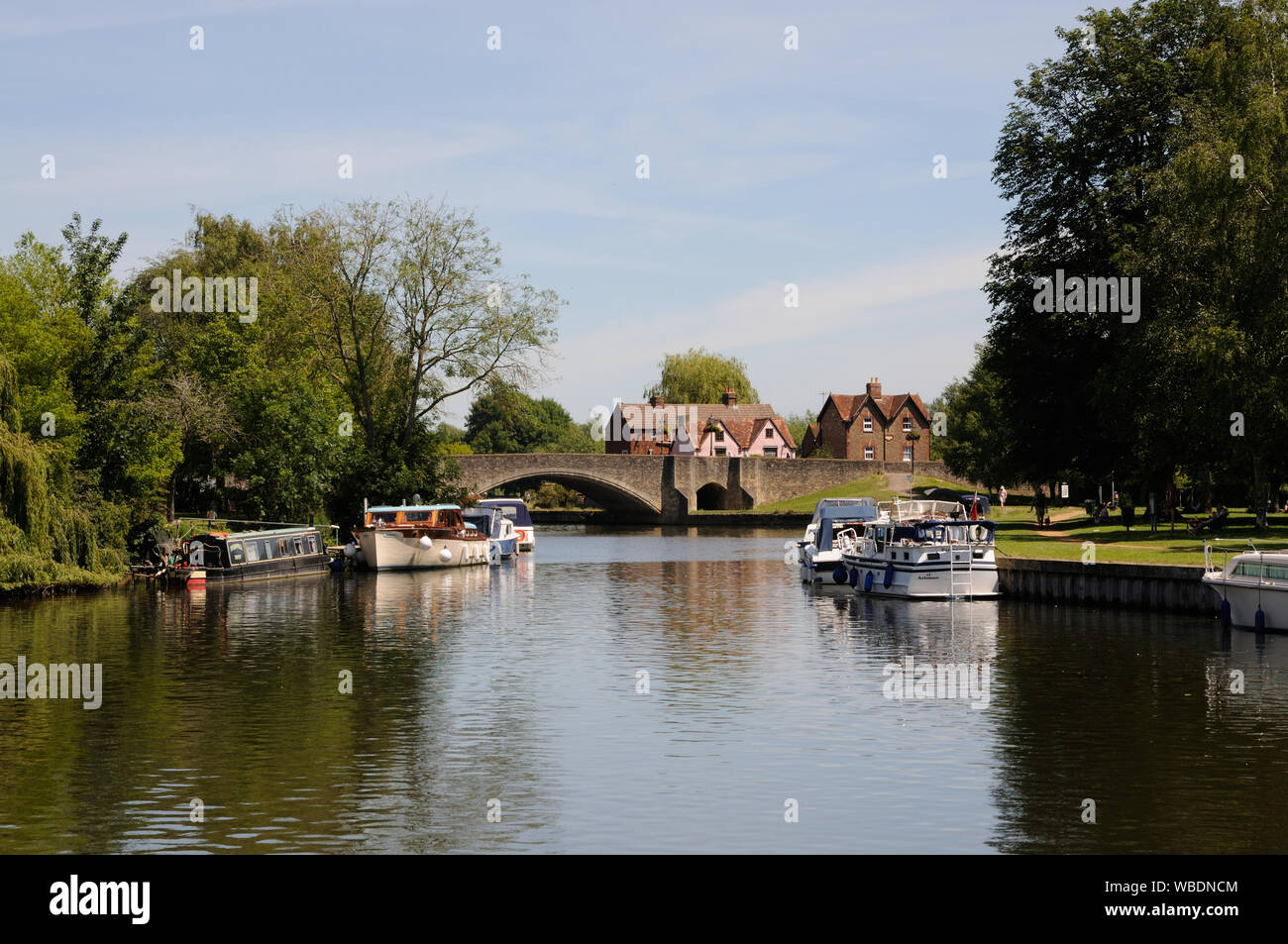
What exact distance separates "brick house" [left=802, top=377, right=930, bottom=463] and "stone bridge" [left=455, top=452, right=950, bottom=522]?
22124 mm

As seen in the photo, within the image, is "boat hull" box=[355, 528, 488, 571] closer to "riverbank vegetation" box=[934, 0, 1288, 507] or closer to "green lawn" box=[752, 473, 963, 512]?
"riverbank vegetation" box=[934, 0, 1288, 507]

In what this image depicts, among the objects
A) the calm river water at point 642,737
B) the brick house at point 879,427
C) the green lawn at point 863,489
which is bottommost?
the calm river water at point 642,737

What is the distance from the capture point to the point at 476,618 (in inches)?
1726

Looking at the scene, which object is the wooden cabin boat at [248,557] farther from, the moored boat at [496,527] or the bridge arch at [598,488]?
the bridge arch at [598,488]

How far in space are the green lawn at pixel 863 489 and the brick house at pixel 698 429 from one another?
2553cm

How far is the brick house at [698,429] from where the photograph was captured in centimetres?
16600

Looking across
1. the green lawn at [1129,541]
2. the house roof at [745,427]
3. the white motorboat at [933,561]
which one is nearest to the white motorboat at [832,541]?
the white motorboat at [933,561]

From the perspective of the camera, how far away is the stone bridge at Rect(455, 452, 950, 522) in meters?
115

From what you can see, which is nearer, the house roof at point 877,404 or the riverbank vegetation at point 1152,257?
the riverbank vegetation at point 1152,257

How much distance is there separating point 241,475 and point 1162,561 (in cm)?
4462

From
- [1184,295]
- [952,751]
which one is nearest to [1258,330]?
[1184,295]

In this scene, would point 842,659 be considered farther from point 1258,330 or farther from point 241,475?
point 241,475

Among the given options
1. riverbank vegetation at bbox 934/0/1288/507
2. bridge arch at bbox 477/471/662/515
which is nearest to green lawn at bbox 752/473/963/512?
bridge arch at bbox 477/471/662/515

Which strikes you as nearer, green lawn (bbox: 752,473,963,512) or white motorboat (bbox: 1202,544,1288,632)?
white motorboat (bbox: 1202,544,1288,632)
